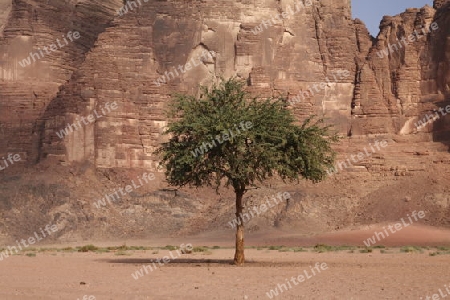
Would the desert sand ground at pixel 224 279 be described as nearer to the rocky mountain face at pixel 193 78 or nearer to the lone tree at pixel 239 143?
the lone tree at pixel 239 143

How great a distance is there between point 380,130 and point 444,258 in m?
41.9

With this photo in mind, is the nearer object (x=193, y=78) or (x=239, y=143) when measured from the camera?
(x=239, y=143)

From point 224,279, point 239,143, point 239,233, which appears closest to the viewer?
point 224,279

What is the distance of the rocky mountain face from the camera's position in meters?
74.6

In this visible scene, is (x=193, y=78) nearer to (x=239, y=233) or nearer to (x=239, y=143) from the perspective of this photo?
(x=239, y=233)

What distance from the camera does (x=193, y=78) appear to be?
272 feet

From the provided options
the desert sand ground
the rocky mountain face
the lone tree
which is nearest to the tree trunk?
the lone tree

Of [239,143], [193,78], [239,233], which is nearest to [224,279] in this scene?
[239,233]

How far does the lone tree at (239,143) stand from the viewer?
1261 inches

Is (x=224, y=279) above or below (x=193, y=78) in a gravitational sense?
below

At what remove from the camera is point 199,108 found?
33.7 meters

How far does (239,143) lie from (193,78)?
170ft

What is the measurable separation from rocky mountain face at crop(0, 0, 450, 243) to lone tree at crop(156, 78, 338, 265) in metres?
38.1

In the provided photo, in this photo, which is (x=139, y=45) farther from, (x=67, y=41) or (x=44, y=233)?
(x=44, y=233)
